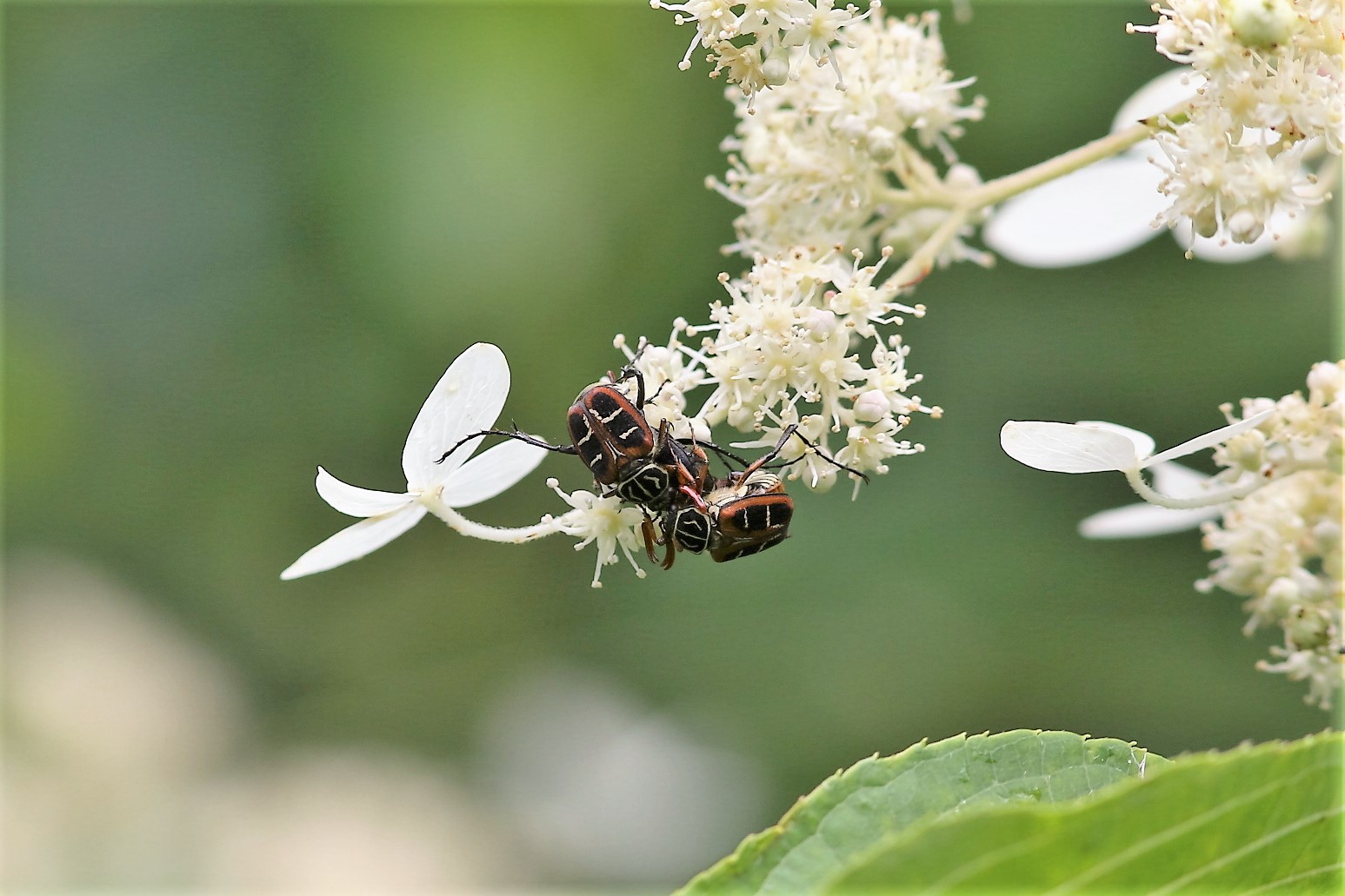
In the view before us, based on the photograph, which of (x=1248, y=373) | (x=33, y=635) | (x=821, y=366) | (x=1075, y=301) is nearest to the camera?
(x=821, y=366)

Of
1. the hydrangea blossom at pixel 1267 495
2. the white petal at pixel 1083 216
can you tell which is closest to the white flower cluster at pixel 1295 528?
the hydrangea blossom at pixel 1267 495

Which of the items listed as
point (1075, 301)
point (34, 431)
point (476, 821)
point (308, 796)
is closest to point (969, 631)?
point (1075, 301)

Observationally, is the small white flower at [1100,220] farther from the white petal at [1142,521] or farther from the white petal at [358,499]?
the white petal at [358,499]

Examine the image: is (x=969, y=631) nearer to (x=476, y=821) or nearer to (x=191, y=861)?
(x=476, y=821)

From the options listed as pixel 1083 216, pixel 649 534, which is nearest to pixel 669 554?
pixel 649 534

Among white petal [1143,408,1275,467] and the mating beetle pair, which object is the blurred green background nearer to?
the mating beetle pair

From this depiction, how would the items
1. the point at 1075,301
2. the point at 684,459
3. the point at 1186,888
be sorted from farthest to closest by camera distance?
the point at 1075,301 → the point at 684,459 → the point at 1186,888

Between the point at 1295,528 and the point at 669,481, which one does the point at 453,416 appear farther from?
the point at 1295,528
